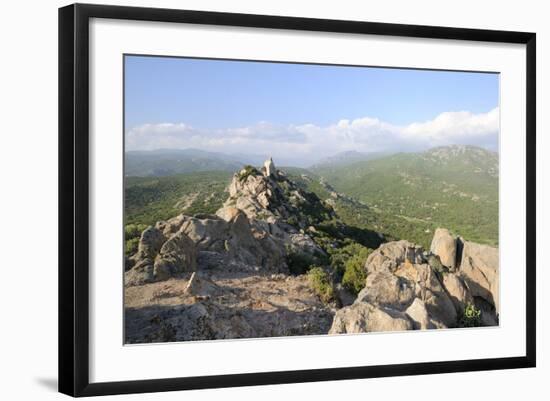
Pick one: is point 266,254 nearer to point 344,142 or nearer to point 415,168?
point 344,142

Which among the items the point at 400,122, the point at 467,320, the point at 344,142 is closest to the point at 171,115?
the point at 344,142

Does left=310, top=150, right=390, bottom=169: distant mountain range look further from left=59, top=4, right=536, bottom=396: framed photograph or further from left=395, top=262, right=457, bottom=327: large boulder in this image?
left=395, top=262, right=457, bottom=327: large boulder

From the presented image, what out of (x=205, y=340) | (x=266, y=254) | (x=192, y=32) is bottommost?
(x=205, y=340)

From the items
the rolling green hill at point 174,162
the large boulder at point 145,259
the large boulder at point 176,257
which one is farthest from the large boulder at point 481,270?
the large boulder at point 145,259

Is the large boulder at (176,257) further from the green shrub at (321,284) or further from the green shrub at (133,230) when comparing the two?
the green shrub at (321,284)

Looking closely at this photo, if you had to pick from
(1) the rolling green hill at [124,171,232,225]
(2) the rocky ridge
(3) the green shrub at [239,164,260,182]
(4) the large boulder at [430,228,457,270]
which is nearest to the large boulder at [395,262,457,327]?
(2) the rocky ridge
